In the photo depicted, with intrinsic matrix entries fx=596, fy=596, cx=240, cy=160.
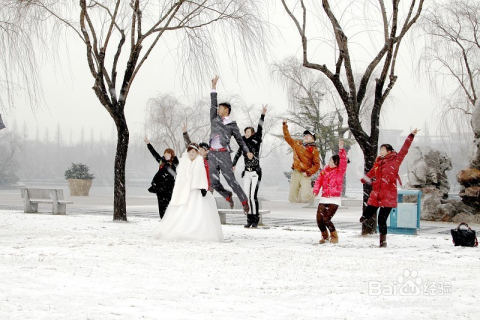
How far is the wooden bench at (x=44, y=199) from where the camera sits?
1593 centimetres

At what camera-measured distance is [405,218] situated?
12.2m

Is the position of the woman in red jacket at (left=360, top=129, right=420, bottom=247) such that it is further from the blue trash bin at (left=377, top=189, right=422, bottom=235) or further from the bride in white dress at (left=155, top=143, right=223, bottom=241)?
the bride in white dress at (left=155, top=143, right=223, bottom=241)

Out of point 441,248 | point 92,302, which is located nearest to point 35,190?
point 441,248

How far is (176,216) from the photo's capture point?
9.71m

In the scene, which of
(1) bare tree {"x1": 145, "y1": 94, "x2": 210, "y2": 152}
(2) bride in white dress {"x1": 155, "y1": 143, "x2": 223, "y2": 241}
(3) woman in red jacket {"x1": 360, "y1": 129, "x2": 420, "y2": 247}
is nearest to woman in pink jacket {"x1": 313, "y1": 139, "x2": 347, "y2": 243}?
(3) woman in red jacket {"x1": 360, "y1": 129, "x2": 420, "y2": 247}

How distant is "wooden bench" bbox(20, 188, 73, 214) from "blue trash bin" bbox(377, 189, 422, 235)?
8.58 metres

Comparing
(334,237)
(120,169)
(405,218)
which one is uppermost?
(120,169)

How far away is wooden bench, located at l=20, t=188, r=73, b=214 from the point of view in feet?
52.3

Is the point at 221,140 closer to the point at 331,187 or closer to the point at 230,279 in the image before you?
the point at 331,187

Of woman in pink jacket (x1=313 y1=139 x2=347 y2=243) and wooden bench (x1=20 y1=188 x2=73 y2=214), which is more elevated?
woman in pink jacket (x1=313 y1=139 x2=347 y2=243)

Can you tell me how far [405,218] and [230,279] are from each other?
23.0ft

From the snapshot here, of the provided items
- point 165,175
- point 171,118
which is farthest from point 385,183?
point 171,118

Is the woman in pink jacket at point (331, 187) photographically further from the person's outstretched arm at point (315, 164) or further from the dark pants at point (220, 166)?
the dark pants at point (220, 166)

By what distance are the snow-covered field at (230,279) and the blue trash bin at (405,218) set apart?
2131 mm
